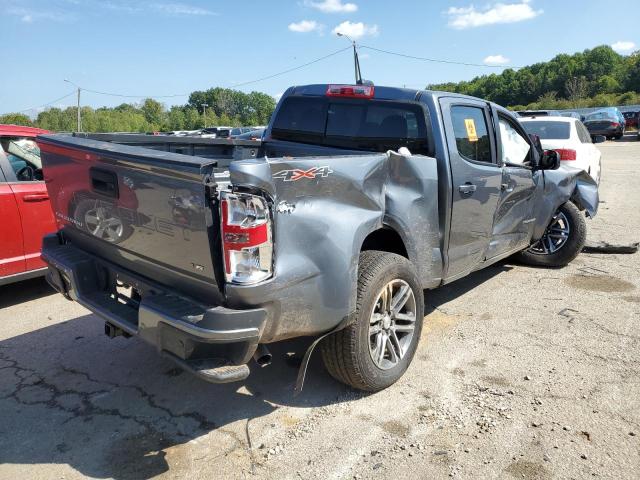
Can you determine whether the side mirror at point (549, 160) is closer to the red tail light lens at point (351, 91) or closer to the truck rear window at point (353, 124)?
the truck rear window at point (353, 124)

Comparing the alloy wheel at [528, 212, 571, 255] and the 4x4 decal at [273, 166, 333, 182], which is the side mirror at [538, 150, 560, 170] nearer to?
the alloy wheel at [528, 212, 571, 255]

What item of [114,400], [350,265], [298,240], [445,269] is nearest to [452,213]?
[445,269]

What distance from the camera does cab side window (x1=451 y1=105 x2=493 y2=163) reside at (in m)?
4.00

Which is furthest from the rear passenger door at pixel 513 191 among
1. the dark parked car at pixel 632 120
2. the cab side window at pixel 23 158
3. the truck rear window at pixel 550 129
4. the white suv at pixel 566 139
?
the dark parked car at pixel 632 120

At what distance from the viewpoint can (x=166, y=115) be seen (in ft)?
327

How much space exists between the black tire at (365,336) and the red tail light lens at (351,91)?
1.46 meters

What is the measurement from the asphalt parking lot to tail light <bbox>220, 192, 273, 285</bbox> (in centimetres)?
94

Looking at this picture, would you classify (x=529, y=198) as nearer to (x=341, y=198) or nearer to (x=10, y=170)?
(x=341, y=198)

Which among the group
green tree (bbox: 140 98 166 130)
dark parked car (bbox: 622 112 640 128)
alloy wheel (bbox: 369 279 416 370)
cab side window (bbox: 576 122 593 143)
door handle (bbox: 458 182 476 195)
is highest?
green tree (bbox: 140 98 166 130)

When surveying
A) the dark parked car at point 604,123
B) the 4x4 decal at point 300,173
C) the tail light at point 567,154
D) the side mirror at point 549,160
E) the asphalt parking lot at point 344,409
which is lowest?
the asphalt parking lot at point 344,409

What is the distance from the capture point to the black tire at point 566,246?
5992mm

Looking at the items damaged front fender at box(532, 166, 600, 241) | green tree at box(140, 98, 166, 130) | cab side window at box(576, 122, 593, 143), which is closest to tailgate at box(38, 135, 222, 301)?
damaged front fender at box(532, 166, 600, 241)

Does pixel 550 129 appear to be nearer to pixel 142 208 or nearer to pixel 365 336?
pixel 365 336

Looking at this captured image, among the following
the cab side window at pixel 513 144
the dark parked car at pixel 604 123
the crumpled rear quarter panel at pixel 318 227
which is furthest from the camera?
the dark parked car at pixel 604 123
